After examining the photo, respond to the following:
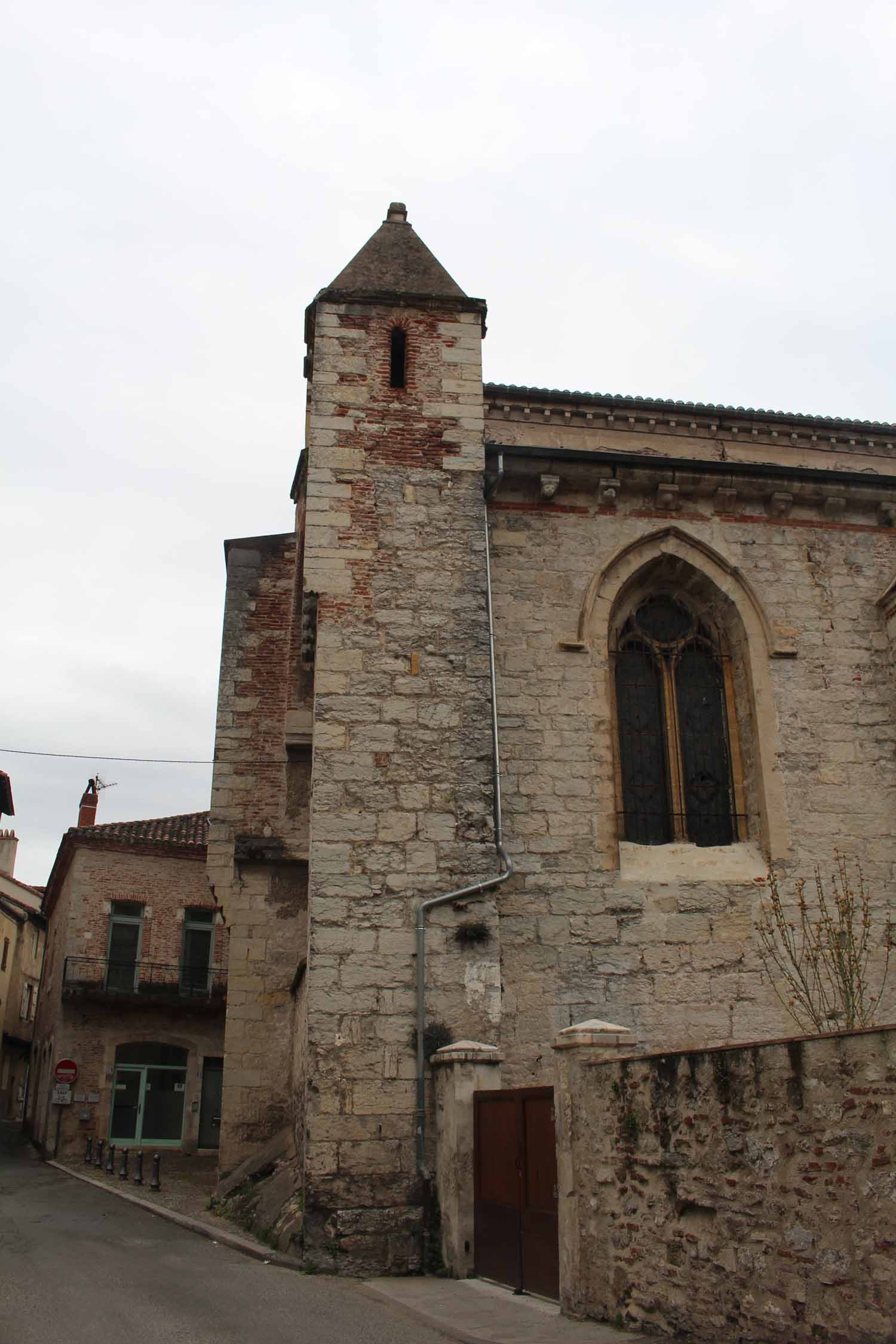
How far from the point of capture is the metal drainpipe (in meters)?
8.05

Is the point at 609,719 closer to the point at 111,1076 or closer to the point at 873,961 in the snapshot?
the point at 873,961

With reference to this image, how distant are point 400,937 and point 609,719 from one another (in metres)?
2.78

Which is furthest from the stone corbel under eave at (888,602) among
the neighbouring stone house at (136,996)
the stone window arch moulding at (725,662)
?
the neighbouring stone house at (136,996)

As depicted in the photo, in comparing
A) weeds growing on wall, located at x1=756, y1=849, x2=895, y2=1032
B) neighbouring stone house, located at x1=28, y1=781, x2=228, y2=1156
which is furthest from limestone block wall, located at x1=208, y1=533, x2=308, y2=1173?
neighbouring stone house, located at x1=28, y1=781, x2=228, y2=1156

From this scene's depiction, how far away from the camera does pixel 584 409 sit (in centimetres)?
1798

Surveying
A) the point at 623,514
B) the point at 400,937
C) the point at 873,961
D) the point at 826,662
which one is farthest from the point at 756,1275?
the point at 623,514

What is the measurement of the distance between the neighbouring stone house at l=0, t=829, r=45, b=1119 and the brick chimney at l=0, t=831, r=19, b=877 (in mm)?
465

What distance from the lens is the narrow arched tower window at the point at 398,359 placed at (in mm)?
10641

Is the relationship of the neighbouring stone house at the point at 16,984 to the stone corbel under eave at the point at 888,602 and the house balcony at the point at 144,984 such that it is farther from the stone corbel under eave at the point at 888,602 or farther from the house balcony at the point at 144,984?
the stone corbel under eave at the point at 888,602

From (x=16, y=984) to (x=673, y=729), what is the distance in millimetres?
29704

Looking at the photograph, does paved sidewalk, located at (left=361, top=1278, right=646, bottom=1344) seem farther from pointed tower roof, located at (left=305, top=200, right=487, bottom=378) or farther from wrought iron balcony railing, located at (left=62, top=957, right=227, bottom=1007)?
wrought iron balcony railing, located at (left=62, top=957, right=227, bottom=1007)

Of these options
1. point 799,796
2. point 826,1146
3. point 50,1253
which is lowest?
point 50,1253

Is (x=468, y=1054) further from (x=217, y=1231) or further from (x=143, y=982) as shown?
(x=143, y=982)

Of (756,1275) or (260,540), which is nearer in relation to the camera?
(756,1275)
